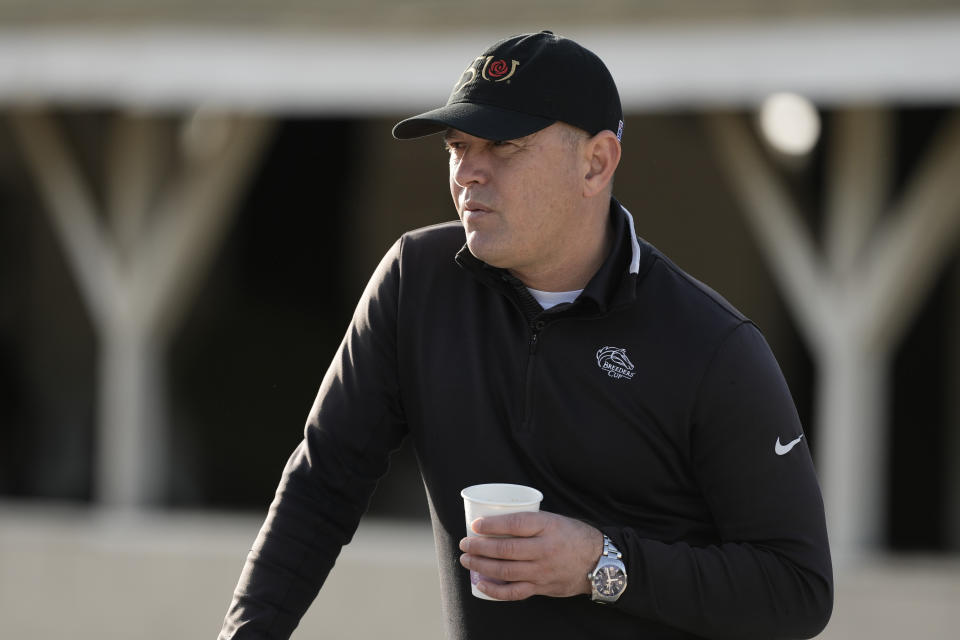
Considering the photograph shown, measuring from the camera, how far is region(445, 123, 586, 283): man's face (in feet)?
7.08

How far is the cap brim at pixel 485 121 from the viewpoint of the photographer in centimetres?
210

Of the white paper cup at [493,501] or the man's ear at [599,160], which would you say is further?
the man's ear at [599,160]

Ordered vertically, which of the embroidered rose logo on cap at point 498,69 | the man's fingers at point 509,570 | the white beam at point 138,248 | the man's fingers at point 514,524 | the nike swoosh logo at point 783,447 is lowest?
the man's fingers at point 509,570

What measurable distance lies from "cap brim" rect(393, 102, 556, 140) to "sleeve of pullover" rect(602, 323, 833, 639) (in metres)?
0.50

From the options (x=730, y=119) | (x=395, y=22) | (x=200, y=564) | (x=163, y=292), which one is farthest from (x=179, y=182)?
(x=730, y=119)

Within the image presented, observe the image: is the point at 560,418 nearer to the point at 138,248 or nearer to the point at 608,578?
the point at 608,578

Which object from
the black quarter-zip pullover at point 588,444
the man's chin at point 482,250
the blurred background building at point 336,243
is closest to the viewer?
the black quarter-zip pullover at point 588,444

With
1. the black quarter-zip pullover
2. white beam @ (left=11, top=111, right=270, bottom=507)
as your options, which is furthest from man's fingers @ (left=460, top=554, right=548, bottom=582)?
white beam @ (left=11, top=111, right=270, bottom=507)

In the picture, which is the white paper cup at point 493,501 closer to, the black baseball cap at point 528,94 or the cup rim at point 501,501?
the cup rim at point 501,501

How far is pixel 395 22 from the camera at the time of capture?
7.37 m

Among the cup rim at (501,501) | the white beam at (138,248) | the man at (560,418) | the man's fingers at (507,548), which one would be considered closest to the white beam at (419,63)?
the white beam at (138,248)

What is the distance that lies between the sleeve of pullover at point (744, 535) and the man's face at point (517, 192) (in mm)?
382

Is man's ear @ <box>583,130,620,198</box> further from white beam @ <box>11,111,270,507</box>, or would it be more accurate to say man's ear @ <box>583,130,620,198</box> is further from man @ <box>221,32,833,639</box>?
white beam @ <box>11,111,270,507</box>

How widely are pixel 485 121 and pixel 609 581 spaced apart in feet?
2.64
